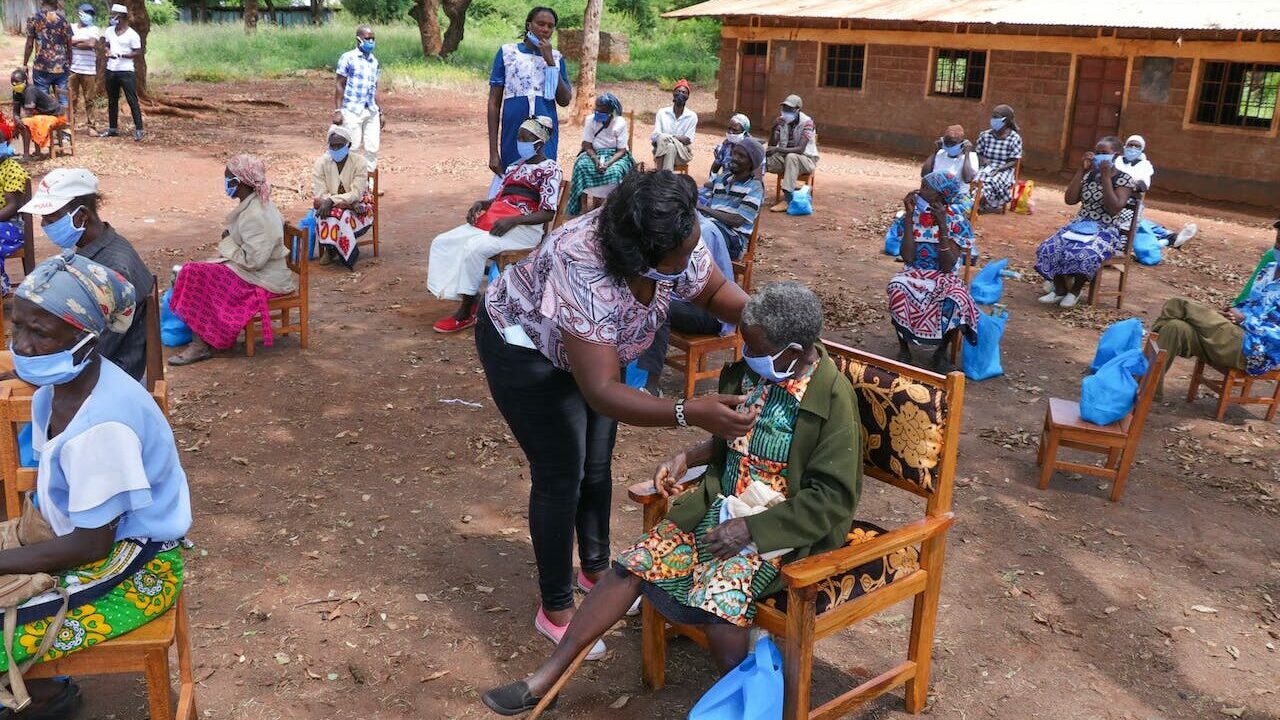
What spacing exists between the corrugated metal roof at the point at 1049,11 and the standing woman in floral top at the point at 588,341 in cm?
1431

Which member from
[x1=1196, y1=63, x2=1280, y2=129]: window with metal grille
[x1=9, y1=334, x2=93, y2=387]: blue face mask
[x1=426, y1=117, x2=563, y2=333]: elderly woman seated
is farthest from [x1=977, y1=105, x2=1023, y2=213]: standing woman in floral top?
[x1=9, y1=334, x2=93, y2=387]: blue face mask

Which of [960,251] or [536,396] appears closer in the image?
[536,396]

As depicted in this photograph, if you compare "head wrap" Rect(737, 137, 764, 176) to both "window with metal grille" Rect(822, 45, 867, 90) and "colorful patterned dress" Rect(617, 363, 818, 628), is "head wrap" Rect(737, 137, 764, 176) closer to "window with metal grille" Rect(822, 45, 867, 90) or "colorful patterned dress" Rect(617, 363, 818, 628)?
"colorful patterned dress" Rect(617, 363, 818, 628)

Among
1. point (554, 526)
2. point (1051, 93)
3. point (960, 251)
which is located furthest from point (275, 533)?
point (1051, 93)

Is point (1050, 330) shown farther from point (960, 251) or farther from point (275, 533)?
point (275, 533)

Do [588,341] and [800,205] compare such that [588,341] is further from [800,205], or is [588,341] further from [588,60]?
[588,60]

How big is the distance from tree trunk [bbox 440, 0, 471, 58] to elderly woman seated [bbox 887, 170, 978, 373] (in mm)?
25258

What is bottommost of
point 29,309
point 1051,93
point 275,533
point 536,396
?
point 275,533

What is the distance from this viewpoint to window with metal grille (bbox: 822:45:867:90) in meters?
21.0

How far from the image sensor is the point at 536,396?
3713mm

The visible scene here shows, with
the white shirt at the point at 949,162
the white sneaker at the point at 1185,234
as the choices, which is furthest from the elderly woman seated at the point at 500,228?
the white sneaker at the point at 1185,234

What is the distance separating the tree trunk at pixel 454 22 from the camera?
30688 millimetres

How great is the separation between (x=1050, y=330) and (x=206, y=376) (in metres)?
6.82

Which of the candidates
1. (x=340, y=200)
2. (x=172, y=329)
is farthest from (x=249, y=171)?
(x=340, y=200)
